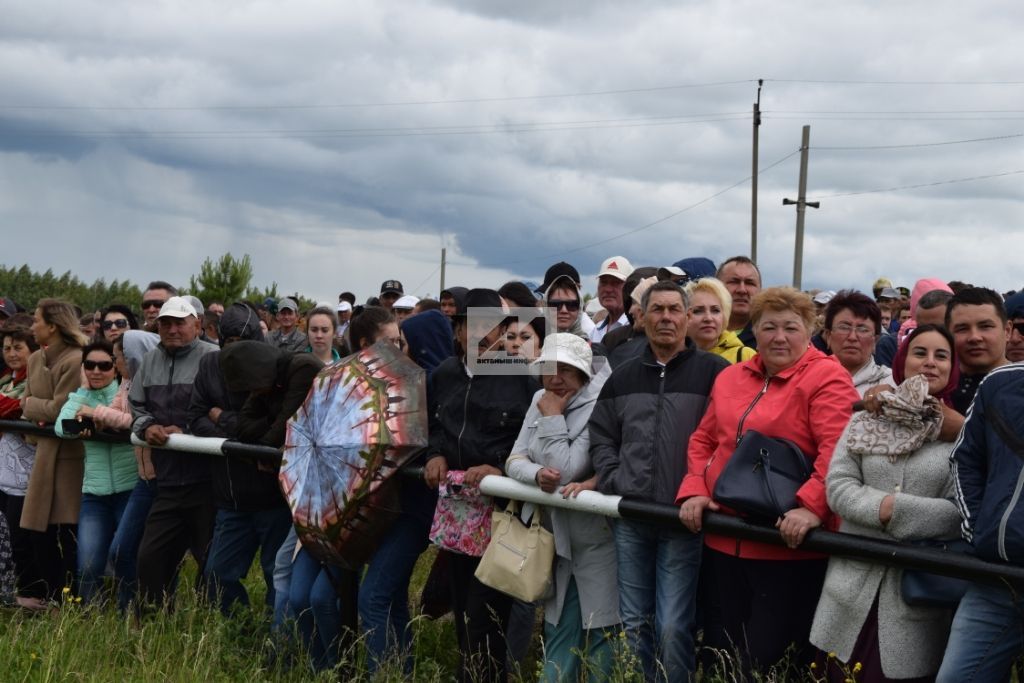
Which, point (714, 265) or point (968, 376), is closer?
point (968, 376)

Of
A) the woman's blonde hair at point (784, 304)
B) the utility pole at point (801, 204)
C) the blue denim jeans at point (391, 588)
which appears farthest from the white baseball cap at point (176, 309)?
the utility pole at point (801, 204)

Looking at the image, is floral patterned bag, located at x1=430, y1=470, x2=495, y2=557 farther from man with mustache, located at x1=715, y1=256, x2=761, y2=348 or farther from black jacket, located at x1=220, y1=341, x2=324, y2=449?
man with mustache, located at x1=715, y1=256, x2=761, y2=348

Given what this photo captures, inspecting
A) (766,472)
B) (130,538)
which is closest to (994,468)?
(766,472)

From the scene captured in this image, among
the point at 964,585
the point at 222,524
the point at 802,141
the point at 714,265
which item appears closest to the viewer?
the point at 964,585

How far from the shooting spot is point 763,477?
13.9ft

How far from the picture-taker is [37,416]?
794 centimetres

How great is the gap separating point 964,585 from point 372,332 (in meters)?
3.37

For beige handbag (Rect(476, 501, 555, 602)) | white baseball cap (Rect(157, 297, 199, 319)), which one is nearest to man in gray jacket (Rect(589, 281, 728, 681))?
beige handbag (Rect(476, 501, 555, 602))

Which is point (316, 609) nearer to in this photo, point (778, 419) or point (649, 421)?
point (649, 421)

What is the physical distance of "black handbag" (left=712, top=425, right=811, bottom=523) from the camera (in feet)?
13.8

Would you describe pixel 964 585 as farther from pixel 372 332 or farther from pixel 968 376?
pixel 372 332

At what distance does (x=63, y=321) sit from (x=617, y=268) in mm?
4016

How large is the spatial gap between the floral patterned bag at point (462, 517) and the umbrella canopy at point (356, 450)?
344 millimetres

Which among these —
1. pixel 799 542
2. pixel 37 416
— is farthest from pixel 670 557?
pixel 37 416
